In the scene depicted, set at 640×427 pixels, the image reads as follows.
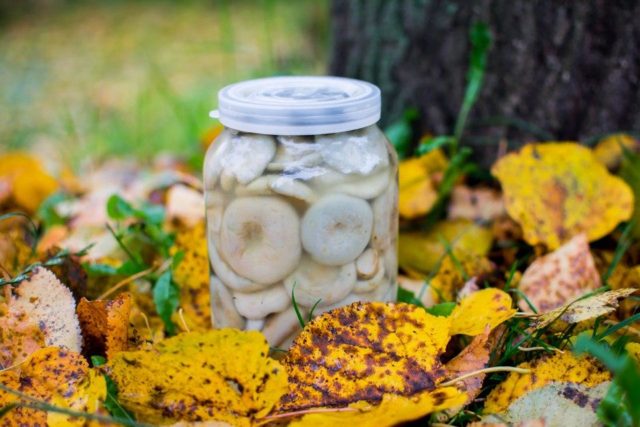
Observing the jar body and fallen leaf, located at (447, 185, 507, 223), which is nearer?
the jar body

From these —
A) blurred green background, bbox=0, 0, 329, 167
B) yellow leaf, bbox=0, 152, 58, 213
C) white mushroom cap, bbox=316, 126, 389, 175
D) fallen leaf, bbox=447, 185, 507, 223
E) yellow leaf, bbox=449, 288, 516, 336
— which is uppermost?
white mushroom cap, bbox=316, 126, 389, 175

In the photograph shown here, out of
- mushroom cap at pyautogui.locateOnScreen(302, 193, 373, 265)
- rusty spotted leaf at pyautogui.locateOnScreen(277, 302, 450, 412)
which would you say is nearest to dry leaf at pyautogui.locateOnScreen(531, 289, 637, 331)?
rusty spotted leaf at pyautogui.locateOnScreen(277, 302, 450, 412)

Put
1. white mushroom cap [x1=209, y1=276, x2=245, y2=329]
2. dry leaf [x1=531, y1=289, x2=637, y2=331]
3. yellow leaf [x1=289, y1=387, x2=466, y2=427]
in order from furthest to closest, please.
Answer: white mushroom cap [x1=209, y1=276, x2=245, y2=329] → dry leaf [x1=531, y1=289, x2=637, y2=331] → yellow leaf [x1=289, y1=387, x2=466, y2=427]

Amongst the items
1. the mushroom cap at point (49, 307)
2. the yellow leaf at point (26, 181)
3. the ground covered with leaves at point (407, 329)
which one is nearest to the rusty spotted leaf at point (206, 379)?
the ground covered with leaves at point (407, 329)

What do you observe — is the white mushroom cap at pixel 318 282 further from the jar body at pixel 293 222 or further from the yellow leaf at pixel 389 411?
the yellow leaf at pixel 389 411

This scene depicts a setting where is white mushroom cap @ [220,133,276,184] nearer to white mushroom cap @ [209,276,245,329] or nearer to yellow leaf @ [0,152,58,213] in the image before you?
white mushroom cap @ [209,276,245,329]

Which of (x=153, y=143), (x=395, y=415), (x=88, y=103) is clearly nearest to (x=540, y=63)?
(x=395, y=415)
